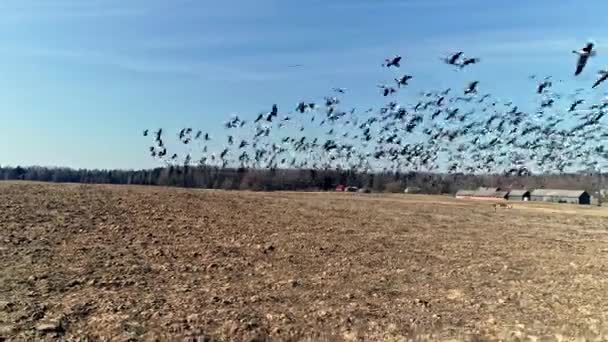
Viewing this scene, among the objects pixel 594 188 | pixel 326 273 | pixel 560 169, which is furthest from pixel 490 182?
pixel 326 273

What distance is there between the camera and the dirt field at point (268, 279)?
10891 millimetres

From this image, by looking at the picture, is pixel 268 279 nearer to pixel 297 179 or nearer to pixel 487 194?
pixel 487 194

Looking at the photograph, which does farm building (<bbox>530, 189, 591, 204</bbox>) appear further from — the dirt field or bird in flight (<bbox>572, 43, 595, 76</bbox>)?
bird in flight (<bbox>572, 43, 595, 76</bbox>)

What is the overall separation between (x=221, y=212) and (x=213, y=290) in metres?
14.4

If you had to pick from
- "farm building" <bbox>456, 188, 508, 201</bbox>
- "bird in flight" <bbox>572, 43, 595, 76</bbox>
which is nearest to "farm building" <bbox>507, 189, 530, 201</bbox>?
"farm building" <bbox>456, 188, 508, 201</bbox>

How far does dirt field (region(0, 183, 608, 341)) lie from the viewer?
35.7 feet

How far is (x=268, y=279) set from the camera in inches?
578

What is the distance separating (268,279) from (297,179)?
108 metres

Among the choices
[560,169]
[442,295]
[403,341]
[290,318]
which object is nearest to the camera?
[403,341]

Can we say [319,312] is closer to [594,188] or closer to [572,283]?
[572,283]

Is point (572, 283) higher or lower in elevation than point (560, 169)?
lower

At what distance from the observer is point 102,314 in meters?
11.0

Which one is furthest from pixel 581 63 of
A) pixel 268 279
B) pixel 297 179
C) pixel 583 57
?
pixel 297 179

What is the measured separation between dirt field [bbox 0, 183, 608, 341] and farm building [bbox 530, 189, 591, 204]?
93472 mm
